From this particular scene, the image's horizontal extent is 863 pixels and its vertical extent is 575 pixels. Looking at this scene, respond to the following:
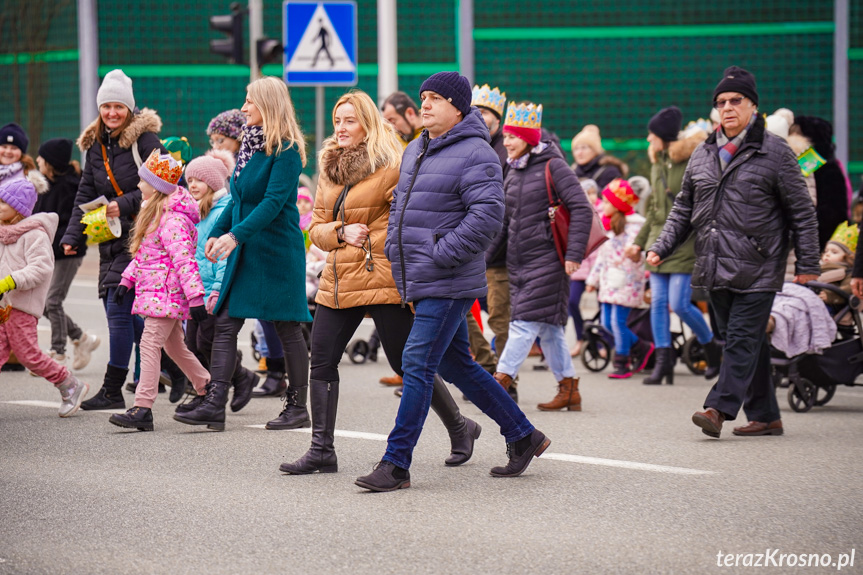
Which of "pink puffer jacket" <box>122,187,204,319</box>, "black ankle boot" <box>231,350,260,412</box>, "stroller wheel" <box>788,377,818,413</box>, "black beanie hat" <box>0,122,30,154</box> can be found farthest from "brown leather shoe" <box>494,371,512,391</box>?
"black beanie hat" <box>0,122,30,154</box>

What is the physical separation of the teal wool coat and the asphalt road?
75 cm

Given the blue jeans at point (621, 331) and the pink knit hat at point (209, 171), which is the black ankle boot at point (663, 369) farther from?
the pink knit hat at point (209, 171)

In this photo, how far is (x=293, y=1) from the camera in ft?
45.4

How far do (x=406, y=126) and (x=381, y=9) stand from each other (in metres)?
5.86

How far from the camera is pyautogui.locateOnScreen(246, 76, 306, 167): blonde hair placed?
700 cm

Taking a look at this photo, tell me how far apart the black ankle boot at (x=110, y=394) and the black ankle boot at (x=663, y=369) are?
3.98 meters

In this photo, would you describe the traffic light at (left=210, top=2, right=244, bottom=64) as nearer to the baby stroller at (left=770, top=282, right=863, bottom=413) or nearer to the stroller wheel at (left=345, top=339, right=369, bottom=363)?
the stroller wheel at (left=345, top=339, right=369, bottom=363)

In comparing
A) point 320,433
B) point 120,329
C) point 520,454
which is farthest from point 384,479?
point 120,329

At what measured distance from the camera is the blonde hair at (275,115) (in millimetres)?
7004

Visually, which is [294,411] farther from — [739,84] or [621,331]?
[621,331]

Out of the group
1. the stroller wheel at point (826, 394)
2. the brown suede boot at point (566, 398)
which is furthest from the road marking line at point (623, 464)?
the stroller wheel at point (826, 394)

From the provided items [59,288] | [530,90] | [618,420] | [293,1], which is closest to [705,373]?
[618,420]

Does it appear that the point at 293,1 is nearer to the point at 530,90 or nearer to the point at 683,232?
the point at 683,232

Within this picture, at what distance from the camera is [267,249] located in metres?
7.19
